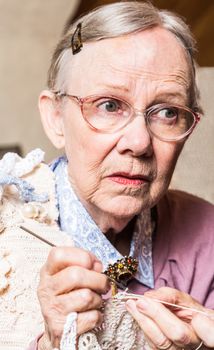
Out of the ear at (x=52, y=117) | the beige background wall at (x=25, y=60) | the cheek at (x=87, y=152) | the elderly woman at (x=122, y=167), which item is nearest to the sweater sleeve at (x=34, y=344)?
the elderly woman at (x=122, y=167)

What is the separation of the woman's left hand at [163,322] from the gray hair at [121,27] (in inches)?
18.2

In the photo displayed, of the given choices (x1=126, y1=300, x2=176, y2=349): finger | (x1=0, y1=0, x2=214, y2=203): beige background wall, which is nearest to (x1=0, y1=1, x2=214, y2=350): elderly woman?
(x1=126, y1=300, x2=176, y2=349): finger

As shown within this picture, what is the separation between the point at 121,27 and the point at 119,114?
0.17 metres

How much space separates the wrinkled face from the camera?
52.5 inches

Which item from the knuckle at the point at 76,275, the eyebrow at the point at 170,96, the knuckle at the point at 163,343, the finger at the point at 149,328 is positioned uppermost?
the eyebrow at the point at 170,96

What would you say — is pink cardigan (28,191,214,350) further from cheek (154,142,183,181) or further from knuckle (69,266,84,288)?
knuckle (69,266,84,288)

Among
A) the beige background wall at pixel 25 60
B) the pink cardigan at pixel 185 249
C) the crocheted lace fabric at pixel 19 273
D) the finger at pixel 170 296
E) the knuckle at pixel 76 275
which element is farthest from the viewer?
the beige background wall at pixel 25 60

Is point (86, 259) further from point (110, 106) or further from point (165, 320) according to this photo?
point (110, 106)

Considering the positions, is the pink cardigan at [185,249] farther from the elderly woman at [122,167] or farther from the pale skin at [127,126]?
the pale skin at [127,126]

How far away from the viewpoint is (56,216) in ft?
4.67

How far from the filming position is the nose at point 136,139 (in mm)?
1311

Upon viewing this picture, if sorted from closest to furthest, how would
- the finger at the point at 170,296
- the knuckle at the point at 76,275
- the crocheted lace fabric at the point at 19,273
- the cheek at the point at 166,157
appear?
the knuckle at the point at 76,275, the finger at the point at 170,296, the crocheted lace fabric at the point at 19,273, the cheek at the point at 166,157

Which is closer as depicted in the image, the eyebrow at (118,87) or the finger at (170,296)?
the finger at (170,296)

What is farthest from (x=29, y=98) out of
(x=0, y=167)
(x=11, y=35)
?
(x=0, y=167)
